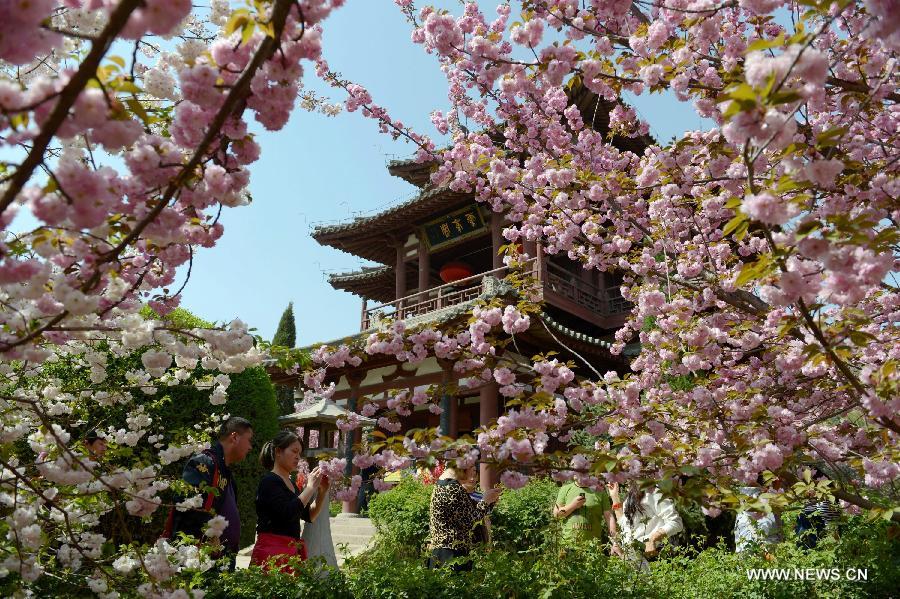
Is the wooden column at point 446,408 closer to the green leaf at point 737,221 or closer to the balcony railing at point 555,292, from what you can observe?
the balcony railing at point 555,292

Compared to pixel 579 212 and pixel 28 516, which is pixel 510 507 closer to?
pixel 579 212

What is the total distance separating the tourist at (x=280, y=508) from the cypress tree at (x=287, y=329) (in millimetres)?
20645

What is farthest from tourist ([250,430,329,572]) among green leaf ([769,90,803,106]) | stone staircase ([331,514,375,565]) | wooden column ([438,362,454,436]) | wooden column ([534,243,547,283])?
wooden column ([534,243,547,283])

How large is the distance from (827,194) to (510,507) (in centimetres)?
575

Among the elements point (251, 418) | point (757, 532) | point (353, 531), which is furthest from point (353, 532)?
point (757, 532)

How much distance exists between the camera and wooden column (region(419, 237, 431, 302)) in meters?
15.3

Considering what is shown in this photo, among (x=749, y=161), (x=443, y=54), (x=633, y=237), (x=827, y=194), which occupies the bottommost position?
(x=749, y=161)

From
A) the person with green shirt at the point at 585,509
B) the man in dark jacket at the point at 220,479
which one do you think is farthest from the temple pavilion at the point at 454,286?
the man in dark jacket at the point at 220,479

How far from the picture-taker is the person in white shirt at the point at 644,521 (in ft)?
16.1

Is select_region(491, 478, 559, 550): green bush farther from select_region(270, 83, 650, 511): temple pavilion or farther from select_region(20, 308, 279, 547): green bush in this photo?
select_region(20, 308, 279, 547): green bush

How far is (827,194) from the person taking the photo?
344cm

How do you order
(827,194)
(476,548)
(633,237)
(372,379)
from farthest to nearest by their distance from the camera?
1. (372,379)
2. (633,237)
3. (476,548)
4. (827,194)

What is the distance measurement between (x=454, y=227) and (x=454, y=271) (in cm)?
118

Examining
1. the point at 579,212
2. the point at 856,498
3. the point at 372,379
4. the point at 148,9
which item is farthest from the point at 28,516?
the point at 372,379
